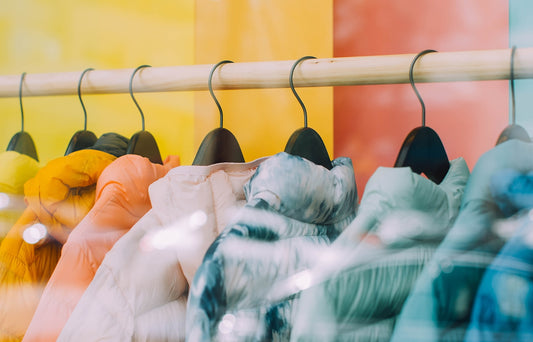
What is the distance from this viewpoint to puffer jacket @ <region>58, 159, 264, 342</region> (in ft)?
1.58

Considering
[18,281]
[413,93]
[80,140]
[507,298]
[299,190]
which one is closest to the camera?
[507,298]

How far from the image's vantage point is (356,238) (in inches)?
17.0

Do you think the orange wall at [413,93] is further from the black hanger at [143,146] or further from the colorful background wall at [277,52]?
the black hanger at [143,146]

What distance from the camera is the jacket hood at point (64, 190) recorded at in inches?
23.4

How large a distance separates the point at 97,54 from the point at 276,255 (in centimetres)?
73

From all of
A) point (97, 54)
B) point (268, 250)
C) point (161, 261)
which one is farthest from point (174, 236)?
point (97, 54)

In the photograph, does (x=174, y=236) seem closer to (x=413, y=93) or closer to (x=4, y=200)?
(x=4, y=200)

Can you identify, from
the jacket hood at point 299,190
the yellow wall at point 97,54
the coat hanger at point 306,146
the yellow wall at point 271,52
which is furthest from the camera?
the yellow wall at point 97,54

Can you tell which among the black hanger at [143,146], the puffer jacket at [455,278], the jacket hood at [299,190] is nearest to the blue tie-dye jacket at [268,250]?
the jacket hood at [299,190]

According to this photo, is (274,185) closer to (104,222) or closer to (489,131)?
(104,222)

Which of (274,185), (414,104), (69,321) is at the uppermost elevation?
(414,104)

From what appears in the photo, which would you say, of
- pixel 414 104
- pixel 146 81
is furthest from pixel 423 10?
pixel 146 81

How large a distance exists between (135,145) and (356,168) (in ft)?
1.32

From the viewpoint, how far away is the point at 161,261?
1.72ft
